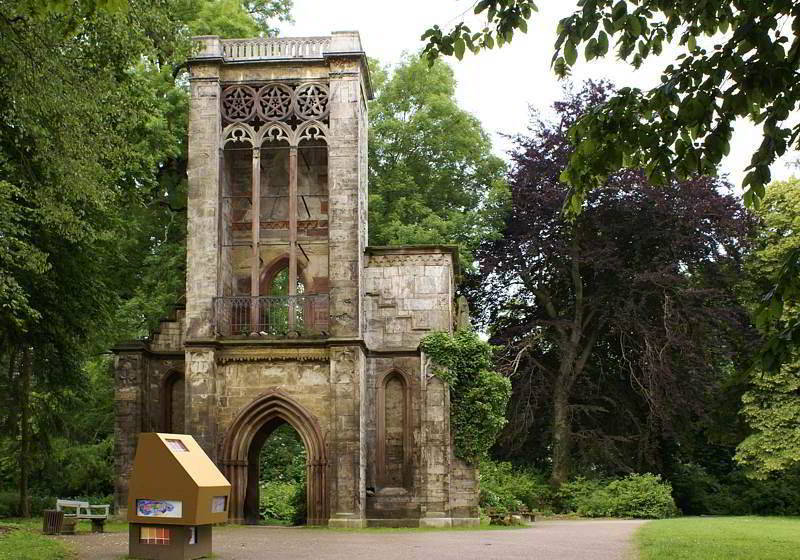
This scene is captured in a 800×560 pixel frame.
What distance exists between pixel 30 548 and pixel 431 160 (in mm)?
25672

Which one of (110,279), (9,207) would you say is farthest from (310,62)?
(9,207)

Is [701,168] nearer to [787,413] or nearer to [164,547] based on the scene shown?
[164,547]

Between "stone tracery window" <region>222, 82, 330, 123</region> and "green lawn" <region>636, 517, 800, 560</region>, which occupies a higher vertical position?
"stone tracery window" <region>222, 82, 330, 123</region>

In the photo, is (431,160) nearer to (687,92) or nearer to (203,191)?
(203,191)

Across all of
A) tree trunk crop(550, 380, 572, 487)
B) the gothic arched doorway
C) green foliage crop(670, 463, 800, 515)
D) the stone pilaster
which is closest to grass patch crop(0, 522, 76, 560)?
the stone pilaster

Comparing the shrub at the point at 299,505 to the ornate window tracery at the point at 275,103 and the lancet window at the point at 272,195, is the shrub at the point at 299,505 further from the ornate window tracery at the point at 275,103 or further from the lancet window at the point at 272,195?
the ornate window tracery at the point at 275,103

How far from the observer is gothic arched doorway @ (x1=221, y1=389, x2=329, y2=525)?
23.6 m

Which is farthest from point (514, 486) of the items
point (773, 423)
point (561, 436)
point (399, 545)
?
point (399, 545)

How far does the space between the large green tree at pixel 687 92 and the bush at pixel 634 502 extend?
25.9 metres

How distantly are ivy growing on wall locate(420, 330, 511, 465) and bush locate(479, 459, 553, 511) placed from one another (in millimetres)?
5429

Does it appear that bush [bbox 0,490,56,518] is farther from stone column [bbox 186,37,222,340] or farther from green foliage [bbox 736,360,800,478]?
green foliage [bbox 736,360,800,478]

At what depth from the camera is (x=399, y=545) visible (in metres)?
16.7

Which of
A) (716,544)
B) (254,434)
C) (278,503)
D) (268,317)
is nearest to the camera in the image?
(716,544)

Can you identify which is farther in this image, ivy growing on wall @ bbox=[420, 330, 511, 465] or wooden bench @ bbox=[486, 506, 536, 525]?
wooden bench @ bbox=[486, 506, 536, 525]
